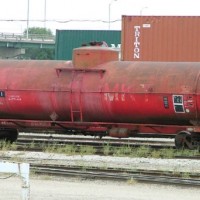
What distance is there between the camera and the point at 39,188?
9484mm

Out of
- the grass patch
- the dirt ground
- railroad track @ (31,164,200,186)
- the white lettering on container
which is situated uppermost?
the white lettering on container

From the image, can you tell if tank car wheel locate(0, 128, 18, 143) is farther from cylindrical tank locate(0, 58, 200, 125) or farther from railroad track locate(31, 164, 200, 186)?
railroad track locate(31, 164, 200, 186)

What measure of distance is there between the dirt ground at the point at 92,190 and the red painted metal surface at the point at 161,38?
1647cm

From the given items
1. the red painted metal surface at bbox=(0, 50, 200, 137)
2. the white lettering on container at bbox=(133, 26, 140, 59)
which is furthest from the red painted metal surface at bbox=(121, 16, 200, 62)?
the red painted metal surface at bbox=(0, 50, 200, 137)

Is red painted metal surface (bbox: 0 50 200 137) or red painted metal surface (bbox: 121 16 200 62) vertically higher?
red painted metal surface (bbox: 121 16 200 62)

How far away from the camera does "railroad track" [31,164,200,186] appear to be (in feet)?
32.6

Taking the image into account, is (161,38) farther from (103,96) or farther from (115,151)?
(115,151)

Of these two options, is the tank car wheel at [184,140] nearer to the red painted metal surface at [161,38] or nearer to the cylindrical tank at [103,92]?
the cylindrical tank at [103,92]

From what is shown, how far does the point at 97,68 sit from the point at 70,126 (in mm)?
1797

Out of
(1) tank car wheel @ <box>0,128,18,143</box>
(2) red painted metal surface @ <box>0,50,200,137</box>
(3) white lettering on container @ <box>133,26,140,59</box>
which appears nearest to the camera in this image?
(2) red painted metal surface @ <box>0,50,200,137</box>

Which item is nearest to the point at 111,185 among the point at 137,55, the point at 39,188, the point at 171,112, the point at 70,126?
the point at 39,188

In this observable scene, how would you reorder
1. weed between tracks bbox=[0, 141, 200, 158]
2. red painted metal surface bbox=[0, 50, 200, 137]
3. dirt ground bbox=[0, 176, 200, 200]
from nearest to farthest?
1. dirt ground bbox=[0, 176, 200, 200]
2. weed between tracks bbox=[0, 141, 200, 158]
3. red painted metal surface bbox=[0, 50, 200, 137]

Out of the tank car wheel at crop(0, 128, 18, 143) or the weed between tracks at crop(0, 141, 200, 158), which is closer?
the weed between tracks at crop(0, 141, 200, 158)

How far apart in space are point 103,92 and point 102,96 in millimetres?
110
